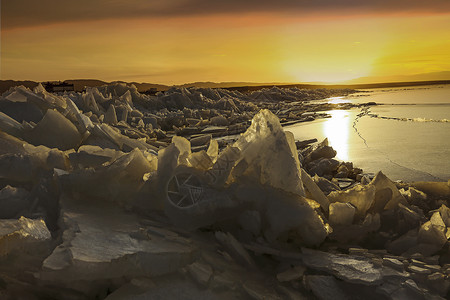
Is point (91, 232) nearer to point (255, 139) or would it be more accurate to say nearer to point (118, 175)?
point (118, 175)

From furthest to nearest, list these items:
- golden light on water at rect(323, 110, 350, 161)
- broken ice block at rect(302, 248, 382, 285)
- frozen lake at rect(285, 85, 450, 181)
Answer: golden light on water at rect(323, 110, 350, 161) → frozen lake at rect(285, 85, 450, 181) → broken ice block at rect(302, 248, 382, 285)

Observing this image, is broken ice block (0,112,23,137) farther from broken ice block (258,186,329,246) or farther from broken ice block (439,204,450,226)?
broken ice block (439,204,450,226)

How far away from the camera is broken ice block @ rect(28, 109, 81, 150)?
2377 mm

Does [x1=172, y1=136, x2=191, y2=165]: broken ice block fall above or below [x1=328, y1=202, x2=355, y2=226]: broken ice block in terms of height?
above

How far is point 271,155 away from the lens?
1.59 metres

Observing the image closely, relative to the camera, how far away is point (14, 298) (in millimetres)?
1150

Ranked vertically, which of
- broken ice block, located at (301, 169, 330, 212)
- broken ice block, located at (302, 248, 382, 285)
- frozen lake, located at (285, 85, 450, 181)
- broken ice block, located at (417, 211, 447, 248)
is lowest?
frozen lake, located at (285, 85, 450, 181)

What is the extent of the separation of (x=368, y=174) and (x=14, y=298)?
2771 millimetres

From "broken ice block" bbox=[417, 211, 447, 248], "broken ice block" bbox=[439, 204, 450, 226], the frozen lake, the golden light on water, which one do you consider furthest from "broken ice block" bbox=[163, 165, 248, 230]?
the golden light on water

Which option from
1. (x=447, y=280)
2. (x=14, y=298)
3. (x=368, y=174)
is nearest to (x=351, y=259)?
(x=447, y=280)

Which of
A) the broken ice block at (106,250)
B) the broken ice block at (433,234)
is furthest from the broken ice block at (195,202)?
the broken ice block at (433,234)

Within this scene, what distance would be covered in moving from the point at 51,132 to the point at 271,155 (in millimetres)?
1518

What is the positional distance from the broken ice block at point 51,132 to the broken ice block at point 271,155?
4.37 feet

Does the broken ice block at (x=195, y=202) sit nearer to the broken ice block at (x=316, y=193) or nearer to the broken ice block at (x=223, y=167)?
the broken ice block at (x=223, y=167)
